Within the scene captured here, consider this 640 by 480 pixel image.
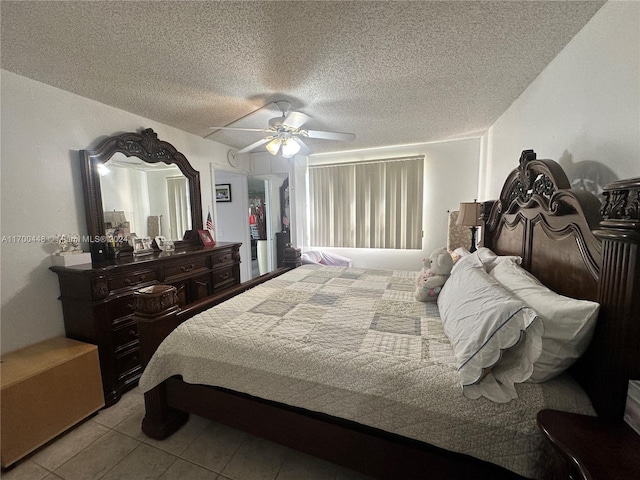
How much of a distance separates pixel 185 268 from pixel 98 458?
150cm

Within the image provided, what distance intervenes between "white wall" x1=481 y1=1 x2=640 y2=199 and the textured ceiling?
0.10 meters

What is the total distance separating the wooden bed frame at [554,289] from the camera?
81 cm

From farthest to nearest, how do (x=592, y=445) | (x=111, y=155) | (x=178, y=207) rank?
(x=178, y=207) → (x=111, y=155) → (x=592, y=445)

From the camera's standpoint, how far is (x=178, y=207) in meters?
2.99

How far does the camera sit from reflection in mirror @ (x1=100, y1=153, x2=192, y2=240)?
2.31 meters

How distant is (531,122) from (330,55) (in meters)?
1.65

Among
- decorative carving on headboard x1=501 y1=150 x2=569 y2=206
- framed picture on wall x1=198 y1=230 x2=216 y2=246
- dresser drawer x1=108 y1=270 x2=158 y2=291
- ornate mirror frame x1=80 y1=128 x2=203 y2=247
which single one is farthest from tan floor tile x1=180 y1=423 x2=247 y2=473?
decorative carving on headboard x1=501 y1=150 x2=569 y2=206

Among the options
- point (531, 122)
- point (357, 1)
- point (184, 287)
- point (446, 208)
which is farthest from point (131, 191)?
point (446, 208)

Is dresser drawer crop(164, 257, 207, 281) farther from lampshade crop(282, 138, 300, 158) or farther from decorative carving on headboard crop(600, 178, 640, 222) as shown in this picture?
decorative carving on headboard crop(600, 178, 640, 222)

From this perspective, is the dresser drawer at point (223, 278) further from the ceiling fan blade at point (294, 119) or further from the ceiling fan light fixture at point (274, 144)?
the ceiling fan blade at point (294, 119)

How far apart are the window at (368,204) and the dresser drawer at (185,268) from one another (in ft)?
6.64

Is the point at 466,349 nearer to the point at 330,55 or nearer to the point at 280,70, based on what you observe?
the point at 330,55

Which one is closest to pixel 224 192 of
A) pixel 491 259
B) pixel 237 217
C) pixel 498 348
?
pixel 237 217

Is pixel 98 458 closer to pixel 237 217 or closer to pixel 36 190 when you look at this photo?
pixel 36 190
